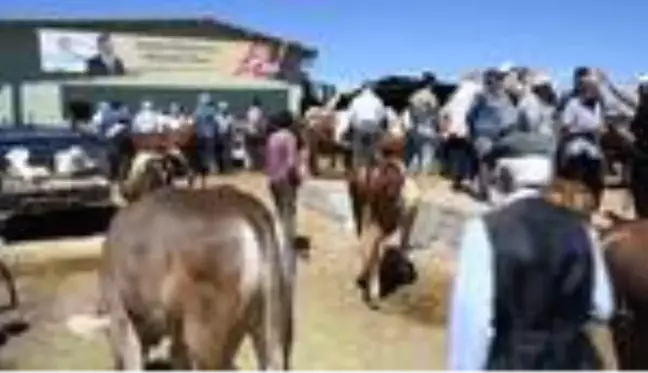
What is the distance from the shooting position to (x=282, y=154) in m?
17.5

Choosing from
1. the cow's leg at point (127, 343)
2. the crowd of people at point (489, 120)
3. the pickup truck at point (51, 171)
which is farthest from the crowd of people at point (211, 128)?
the cow's leg at point (127, 343)

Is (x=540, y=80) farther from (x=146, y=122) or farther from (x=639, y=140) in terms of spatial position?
(x=146, y=122)

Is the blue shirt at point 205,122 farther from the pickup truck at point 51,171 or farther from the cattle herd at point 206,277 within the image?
the cattle herd at point 206,277

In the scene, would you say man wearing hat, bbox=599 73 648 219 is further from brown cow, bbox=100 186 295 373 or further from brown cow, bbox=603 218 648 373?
brown cow, bbox=100 186 295 373

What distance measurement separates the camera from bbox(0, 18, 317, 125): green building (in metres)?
42.3

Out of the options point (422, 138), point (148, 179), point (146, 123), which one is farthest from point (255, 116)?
point (148, 179)

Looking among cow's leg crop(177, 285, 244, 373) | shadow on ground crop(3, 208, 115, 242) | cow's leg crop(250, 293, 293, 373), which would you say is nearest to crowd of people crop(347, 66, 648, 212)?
cow's leg crop(250, 293, 293, 373)

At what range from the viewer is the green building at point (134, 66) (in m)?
42.3

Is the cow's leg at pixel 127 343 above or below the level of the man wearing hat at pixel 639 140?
below

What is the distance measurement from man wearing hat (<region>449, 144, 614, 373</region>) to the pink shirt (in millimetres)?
11857

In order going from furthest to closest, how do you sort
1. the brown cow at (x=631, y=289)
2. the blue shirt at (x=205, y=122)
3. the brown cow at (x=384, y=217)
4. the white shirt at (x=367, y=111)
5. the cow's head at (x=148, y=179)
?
the blue shirt at (x=205, y=122) → the white shirt at (x=367, y=111) → the brown cow at (x=384, y=217) → the cow's head at (x=148, y=179) → the brown cow at (x=631, y=289)

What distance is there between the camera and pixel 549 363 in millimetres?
5496

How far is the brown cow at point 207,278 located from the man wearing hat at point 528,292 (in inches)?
111

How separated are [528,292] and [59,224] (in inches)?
596
